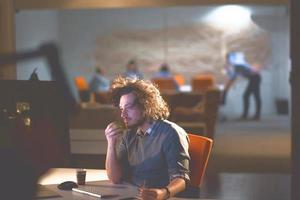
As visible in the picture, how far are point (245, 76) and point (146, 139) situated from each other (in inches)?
448

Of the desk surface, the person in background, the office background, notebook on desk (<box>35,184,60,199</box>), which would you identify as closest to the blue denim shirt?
the desk surface

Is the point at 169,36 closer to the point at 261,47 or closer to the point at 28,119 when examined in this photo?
the point at 261,47

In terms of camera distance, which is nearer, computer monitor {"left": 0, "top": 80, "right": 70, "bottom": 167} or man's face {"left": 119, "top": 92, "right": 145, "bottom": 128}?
computer monitor {"left": 0, "top": 80, "right": 70, "bottom": 167}

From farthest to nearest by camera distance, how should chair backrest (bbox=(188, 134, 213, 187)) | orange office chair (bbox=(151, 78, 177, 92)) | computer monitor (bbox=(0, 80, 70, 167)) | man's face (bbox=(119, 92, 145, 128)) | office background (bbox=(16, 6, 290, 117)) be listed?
office background (bbox=(16, 6, 290, 117)) < orange office chair (bbox=(151, 78, 177, 92)) < chair backrest (bbox=(188, 134, 213, 187)) < man's face (bbox=(119, 92, 145, 128)) < computer monitor (bbox=(0, 80, 70, 167))

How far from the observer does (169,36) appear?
1587cm

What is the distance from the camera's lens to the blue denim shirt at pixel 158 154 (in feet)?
10.8

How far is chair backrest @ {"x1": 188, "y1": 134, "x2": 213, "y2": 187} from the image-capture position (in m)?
3.61

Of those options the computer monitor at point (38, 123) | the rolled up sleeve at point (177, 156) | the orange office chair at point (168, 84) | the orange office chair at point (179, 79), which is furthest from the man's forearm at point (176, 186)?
the orange office chair at point (179, 79)

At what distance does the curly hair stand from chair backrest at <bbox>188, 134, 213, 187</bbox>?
11.6 inches

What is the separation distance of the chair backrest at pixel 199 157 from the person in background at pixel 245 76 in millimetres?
10636

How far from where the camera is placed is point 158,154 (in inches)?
132

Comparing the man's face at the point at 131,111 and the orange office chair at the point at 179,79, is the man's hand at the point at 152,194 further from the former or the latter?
the orange office chair at the point at 179,79

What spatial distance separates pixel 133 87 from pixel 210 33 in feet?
40.6

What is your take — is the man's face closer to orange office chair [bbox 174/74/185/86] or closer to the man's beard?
the man's beard
